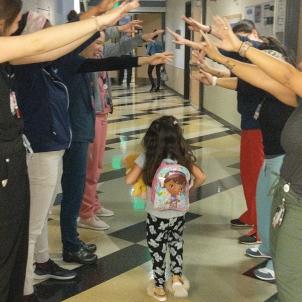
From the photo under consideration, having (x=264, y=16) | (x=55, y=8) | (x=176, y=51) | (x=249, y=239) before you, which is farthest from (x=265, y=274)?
(x=176, y=51)

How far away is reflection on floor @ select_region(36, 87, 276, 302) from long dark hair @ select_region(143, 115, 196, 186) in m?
0.65

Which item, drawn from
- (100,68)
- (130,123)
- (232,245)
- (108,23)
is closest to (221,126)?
(130,123)

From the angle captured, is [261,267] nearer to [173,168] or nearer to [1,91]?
[173,168]

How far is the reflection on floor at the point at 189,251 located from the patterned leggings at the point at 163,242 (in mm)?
156

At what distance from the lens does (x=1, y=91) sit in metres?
1.66

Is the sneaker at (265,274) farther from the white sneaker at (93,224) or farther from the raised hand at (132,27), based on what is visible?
the raised hand at (132,27)

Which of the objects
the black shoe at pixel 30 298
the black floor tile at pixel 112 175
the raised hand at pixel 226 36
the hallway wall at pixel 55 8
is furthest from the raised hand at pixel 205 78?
the hallway wall at pixel 55 8

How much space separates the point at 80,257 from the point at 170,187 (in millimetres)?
837

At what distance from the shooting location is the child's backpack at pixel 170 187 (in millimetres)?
2395

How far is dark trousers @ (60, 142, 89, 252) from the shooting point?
9.05 ft

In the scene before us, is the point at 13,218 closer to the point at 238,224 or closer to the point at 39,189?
the point at 39,189

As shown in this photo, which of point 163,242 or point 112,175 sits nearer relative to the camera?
point 163,242

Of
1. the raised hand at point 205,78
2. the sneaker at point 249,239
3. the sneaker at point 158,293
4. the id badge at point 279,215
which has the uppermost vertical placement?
the raised hand at point 205,78

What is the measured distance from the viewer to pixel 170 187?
7.91 feet
